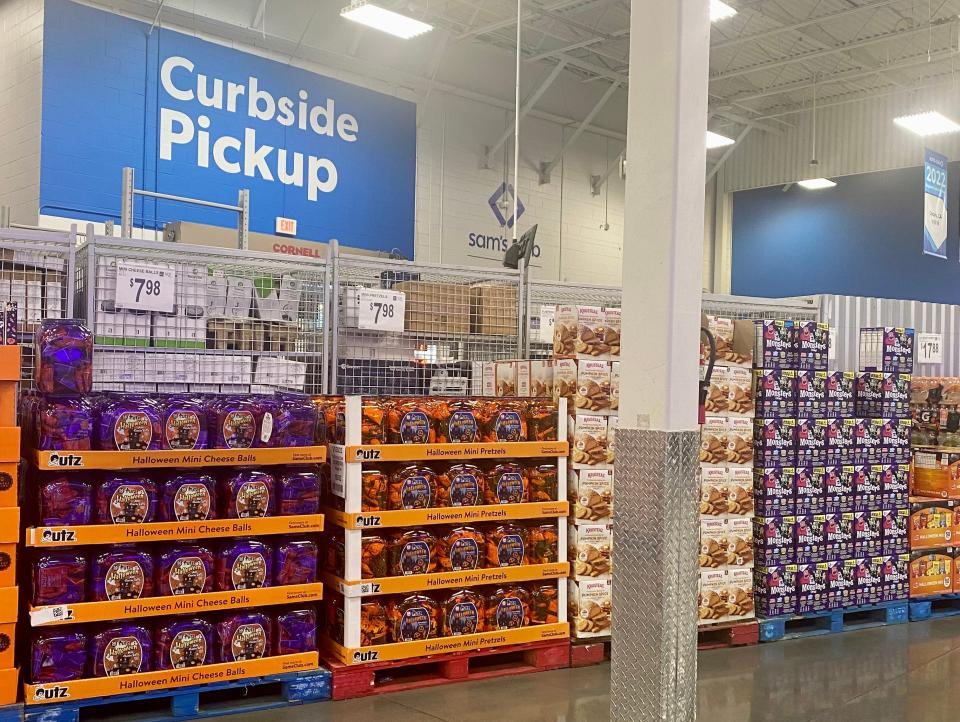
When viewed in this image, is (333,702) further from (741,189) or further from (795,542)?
(741,189)

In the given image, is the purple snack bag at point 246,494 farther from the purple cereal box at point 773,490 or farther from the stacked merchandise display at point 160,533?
the purple cereal box at point 773,490

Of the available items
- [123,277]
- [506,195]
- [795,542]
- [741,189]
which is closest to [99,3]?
[123,277]

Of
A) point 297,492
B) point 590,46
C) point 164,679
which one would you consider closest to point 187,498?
point 297,492

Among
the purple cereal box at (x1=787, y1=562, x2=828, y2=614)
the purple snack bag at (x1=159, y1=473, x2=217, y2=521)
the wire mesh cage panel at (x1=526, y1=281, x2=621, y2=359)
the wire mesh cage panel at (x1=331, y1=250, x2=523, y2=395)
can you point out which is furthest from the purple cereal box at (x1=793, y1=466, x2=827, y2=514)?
the purple snack bag at (x1=159, y1=473, x2=217, y2=521)

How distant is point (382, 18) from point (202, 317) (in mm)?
5131

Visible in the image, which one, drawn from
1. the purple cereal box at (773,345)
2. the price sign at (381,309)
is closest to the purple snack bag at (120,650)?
the price sign at (381,309)

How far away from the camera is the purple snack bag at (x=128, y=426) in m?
4.18

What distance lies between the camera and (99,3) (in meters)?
9.98

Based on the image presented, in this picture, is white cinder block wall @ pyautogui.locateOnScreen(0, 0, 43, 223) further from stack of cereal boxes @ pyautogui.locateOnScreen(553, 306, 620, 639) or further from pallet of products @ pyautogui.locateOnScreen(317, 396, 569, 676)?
stack of cereal boxes @ pyautogui.locateOnScreen(553, 306, 620, 639)

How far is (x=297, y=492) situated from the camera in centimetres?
461

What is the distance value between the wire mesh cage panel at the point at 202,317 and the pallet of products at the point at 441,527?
3.95 feet

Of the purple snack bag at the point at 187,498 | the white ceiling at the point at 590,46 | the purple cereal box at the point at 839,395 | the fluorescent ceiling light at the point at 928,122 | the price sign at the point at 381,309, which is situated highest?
the white ceiling at the point at 590,46

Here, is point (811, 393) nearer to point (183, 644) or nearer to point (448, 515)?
point (448, 515)

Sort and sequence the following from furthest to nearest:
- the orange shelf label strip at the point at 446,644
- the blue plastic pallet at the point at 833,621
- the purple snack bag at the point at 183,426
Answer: the blue plastic pallet at the point at 833,621 → the orange shelf label strip at the point at 446,644 → the purple snack bag at the point at 183,426
